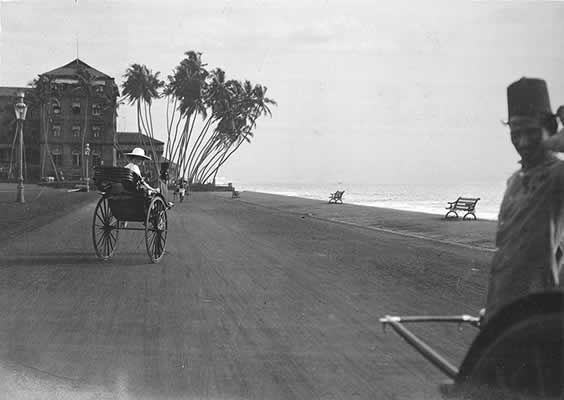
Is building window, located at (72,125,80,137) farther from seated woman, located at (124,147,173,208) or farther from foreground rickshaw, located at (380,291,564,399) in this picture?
foreground rickshaw, located at (380,291,564,399)

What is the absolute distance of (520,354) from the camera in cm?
121

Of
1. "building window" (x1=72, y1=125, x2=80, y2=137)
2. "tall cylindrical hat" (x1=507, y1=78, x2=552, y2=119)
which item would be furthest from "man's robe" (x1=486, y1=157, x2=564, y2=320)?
"building window" (x1=72, y1=125, x2=80, y2=137)

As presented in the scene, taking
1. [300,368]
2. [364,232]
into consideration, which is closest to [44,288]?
[300,368]

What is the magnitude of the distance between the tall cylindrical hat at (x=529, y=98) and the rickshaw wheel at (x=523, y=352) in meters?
0.45

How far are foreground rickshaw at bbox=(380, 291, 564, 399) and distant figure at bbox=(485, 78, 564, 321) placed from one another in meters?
0.20

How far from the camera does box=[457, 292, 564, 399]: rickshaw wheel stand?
116 cm

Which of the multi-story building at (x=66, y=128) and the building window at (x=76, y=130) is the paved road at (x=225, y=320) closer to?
the multi-story building at (x=66, y=128)

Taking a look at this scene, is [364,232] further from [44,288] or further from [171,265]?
[44,288]

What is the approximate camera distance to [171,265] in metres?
8.39

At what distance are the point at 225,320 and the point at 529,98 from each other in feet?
12.8

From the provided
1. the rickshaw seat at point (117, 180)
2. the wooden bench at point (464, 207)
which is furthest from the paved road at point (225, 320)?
the wooden bench at point (464, 207)

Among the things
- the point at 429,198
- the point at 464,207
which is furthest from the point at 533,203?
the point at 429,198

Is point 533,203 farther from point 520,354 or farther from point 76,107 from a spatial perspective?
point 76,107

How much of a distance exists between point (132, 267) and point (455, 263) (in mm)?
4551
